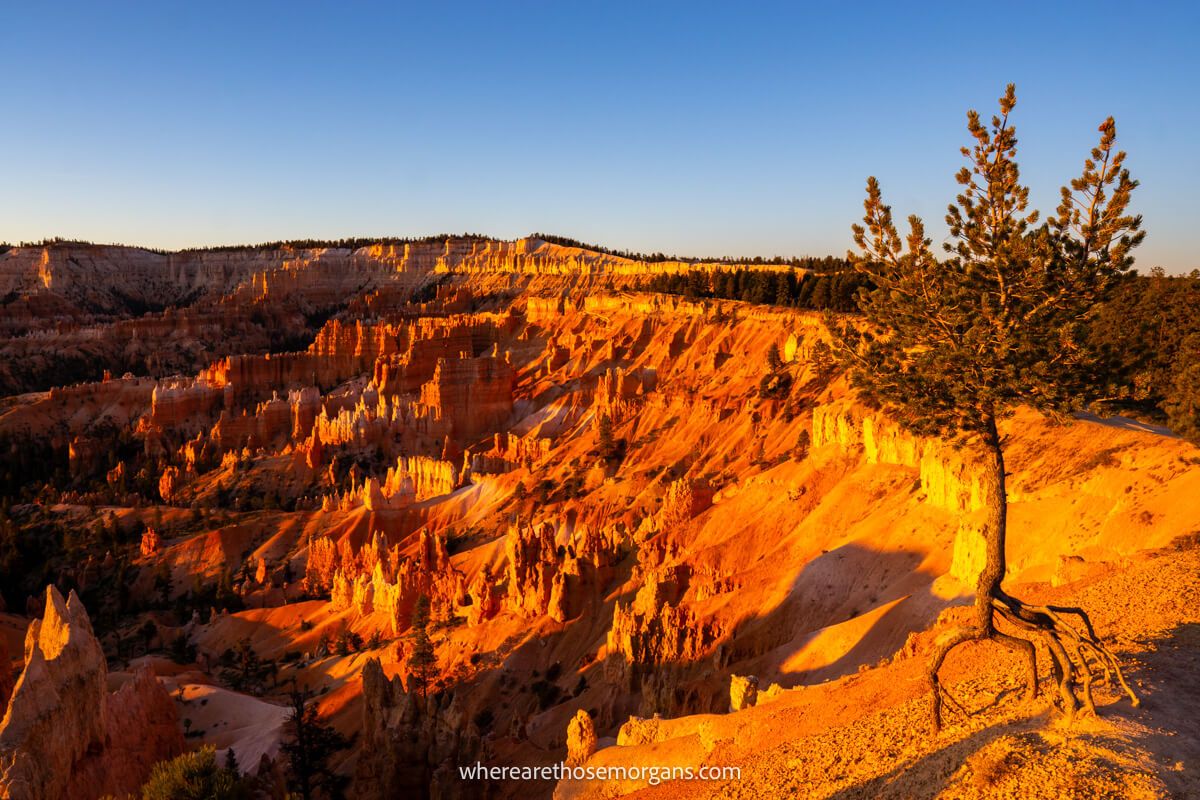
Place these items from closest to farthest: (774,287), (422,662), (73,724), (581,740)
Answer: (581,740) → (73,724) → (422,662) → (774,287)

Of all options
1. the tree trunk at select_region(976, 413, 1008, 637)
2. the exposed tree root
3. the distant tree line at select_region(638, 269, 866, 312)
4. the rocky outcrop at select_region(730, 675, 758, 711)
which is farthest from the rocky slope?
the distant tree line at select_region(638, 269, 866, 312)

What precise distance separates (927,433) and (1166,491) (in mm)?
12006

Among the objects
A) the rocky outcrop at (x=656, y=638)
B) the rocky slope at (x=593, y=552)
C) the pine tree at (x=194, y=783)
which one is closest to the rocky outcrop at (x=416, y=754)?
the rocky slope at (x=593, y=552)

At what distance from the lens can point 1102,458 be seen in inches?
814

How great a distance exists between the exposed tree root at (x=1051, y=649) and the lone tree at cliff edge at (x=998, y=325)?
0.02m

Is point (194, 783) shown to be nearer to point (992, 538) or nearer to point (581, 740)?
point (581, 740)

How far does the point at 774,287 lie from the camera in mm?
77562

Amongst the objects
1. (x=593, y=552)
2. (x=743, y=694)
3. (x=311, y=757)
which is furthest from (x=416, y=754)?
(x=593, y=552)

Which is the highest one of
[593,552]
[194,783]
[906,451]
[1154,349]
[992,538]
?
[1154,349]

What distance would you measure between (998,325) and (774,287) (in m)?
71.0

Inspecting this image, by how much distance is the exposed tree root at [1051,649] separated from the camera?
7594 mm

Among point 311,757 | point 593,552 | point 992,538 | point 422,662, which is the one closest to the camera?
point 992,538

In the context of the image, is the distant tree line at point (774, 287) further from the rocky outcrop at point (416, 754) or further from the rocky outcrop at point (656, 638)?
the rocky outcrop at point (416, 754)

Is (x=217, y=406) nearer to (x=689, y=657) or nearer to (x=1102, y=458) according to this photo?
(x=689, y=657)
